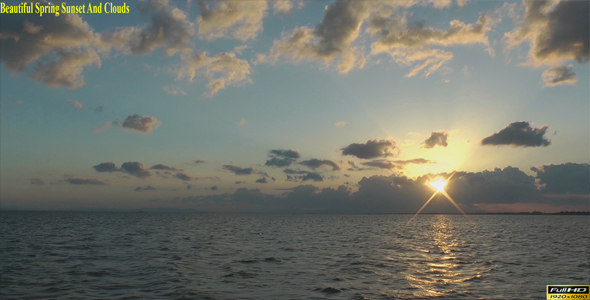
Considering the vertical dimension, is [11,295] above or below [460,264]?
above

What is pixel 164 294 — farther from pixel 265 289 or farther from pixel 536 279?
pixel 536 279

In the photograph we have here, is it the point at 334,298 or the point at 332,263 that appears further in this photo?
the point at 332,263

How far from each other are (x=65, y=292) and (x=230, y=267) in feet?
40.9

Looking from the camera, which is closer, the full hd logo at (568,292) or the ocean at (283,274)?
the full hd logo at (568,292)

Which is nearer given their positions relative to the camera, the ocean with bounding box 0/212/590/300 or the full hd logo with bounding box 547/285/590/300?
the full hd logo with bounding box 547/285/590/300

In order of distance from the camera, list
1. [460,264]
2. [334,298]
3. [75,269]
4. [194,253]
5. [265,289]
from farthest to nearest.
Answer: [194,253]
[460,264]
[75,269]
[265,289]
[334,298]

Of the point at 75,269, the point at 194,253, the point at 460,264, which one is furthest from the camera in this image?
the point at 194,253

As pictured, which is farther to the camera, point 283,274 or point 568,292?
point 283,274

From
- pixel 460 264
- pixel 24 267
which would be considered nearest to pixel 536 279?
pixel 460 264

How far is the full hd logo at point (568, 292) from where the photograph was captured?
20516mm

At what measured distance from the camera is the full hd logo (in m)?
20.5

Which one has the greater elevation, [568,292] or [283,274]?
[283,274]

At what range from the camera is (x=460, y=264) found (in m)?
31.9

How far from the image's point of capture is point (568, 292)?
68.8 ft
